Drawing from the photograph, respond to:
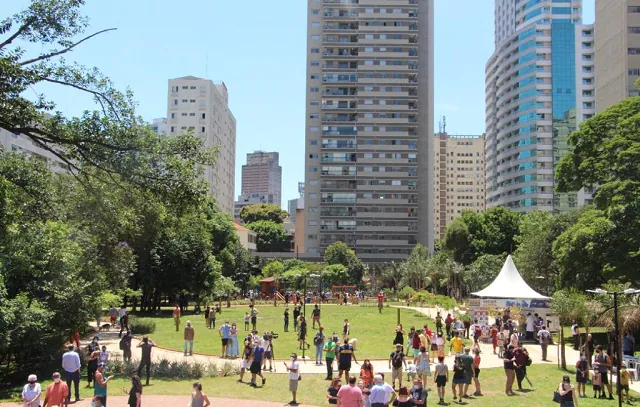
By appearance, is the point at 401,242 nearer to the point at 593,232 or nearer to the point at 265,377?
the point at 593,232

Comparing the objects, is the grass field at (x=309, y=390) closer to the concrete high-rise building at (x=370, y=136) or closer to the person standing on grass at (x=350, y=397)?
the person standing on grass at (x=350, y=397)

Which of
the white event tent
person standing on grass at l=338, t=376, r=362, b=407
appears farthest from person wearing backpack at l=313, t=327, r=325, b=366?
the white event tent

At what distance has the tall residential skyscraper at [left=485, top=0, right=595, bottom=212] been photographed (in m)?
104

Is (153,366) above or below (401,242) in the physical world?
below

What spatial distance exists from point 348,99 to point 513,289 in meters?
69.2

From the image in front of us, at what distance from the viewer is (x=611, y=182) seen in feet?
101

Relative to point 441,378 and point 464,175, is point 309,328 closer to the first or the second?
point 441,378

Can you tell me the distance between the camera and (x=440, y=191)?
6476 inches

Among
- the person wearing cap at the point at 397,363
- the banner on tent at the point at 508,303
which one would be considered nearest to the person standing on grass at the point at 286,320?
the banner on tent at the point at 508,303

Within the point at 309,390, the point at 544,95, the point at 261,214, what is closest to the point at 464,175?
the point at 544,95

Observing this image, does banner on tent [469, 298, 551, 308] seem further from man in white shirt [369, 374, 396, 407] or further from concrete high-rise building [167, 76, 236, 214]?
concrete high-rise building [167, 76, 236, 214]

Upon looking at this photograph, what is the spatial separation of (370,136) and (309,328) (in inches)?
2645

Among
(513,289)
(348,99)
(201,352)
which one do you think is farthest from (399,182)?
(201,352)

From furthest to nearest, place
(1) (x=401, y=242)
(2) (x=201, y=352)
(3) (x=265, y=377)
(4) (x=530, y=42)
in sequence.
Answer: (4) (x=530, y=42) < (1) (x=401, y=242) < (2) (x=201, y=352) < (3) (x=265, y=377)
